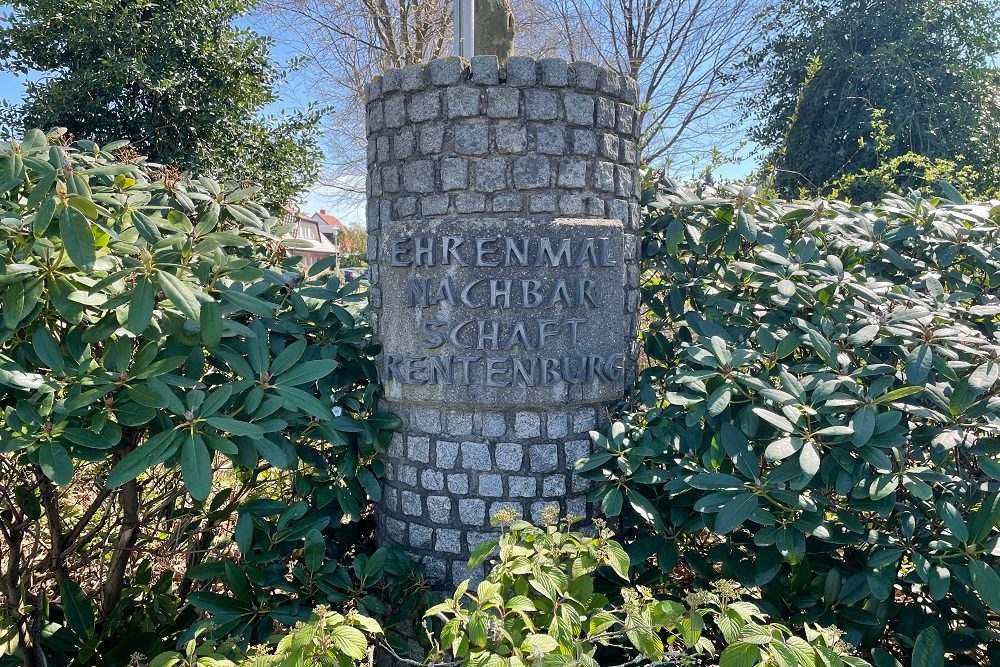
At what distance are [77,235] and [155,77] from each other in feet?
15.3

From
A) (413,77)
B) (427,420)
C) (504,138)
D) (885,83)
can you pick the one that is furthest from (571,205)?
(885,83)

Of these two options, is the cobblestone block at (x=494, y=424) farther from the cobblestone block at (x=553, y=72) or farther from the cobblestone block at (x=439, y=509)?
the cobblestone block at (x=553, y=72)

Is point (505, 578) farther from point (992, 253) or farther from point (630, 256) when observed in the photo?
point (992, 253)

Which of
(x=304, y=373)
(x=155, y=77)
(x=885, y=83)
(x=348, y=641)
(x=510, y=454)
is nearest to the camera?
(x=348, y=641)

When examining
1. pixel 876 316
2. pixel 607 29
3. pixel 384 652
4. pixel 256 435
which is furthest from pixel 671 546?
pixel 607 29

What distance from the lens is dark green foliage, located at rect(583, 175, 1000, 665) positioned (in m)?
1.97

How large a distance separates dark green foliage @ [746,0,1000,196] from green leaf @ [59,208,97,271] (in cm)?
783

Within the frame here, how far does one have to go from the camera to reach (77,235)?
1.88 meters

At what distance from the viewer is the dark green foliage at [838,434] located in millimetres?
1970

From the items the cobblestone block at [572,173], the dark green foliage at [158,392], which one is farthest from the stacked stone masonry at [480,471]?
the cobblestone block at [572,173]

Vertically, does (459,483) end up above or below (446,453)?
below

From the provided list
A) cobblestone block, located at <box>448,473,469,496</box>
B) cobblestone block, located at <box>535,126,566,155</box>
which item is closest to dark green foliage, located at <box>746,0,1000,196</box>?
cobblestone block, located at <box>535,126,566,155</box>

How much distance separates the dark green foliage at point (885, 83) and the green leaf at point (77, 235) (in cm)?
783

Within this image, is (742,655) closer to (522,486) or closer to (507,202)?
(522,486)
